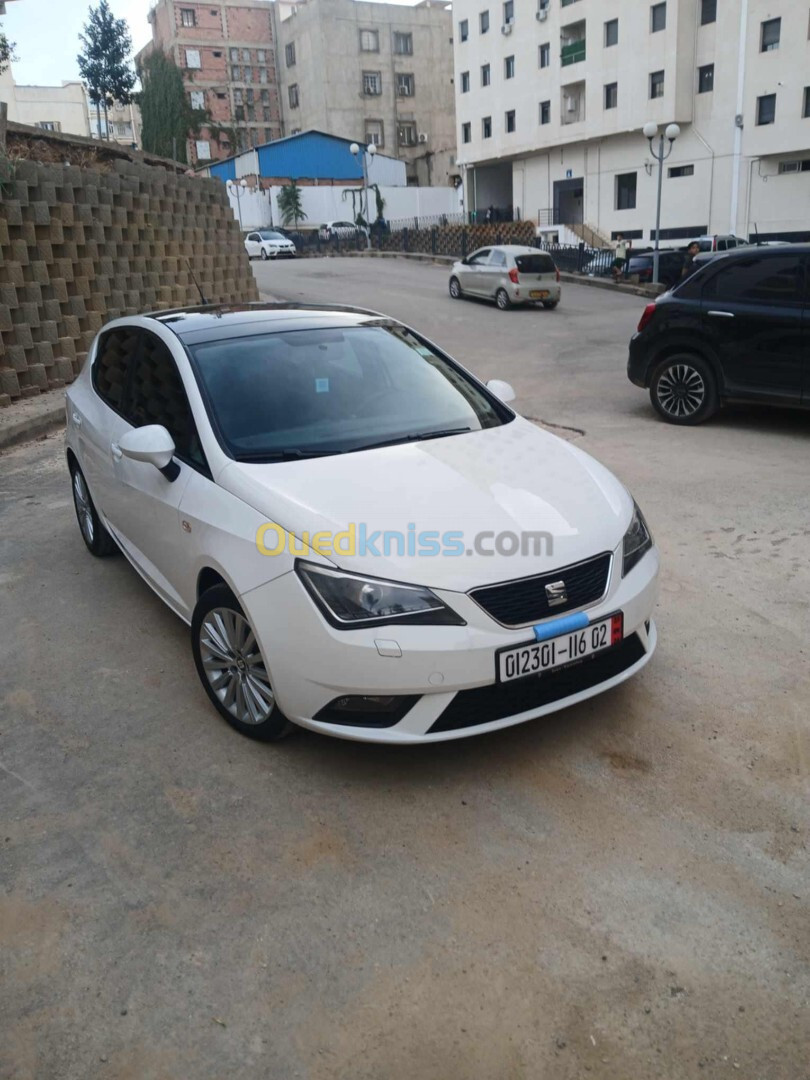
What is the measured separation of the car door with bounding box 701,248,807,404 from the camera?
26.1 feet

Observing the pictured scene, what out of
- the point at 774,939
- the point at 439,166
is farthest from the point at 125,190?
the point at 439,166

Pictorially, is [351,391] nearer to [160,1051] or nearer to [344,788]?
[344,788]

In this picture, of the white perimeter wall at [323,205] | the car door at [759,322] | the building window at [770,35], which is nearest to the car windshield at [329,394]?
the car door at [759,322]

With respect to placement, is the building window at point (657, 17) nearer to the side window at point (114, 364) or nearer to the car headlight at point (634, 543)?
the side window at point (114, 364)

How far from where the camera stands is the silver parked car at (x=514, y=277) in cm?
2158

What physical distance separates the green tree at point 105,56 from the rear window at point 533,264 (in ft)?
165

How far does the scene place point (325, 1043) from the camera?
225 centimetres

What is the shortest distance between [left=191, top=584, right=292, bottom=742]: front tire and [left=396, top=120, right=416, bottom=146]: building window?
70435mm

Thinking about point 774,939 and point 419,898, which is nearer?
point 774,939

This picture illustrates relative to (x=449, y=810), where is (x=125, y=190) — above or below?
above

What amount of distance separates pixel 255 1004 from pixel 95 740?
5.25 feet

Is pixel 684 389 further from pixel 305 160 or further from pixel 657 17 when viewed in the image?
pixel 305 160

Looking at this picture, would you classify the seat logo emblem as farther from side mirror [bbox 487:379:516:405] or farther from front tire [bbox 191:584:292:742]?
side mirror [bbox 487:379:516:405]

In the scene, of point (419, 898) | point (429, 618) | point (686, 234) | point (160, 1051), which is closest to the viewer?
point (160, 1051)
